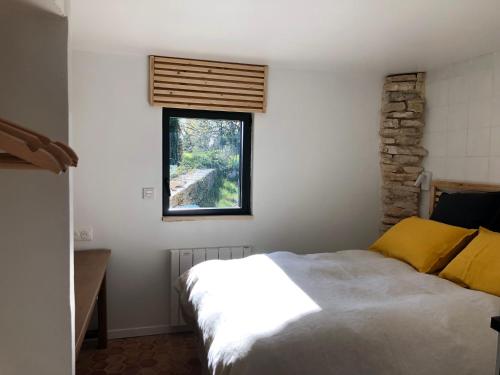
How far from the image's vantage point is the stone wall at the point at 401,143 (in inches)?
131

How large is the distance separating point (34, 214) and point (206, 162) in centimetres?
208

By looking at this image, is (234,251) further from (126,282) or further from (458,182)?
(458,182)

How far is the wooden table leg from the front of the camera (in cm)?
280

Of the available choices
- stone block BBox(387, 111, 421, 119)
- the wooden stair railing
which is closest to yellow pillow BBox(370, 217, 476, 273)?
stone block BBox(387, 111, 421, 119)

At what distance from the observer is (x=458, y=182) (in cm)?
302

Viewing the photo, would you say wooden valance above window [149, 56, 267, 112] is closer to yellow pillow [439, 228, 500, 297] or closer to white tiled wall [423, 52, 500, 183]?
white tiled wall [423, 52, 500, 183]

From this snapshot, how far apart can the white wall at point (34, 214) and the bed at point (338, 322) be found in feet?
2.25

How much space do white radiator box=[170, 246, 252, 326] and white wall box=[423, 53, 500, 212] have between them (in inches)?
68.1

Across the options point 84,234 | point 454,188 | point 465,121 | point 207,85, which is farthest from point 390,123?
point 84,234

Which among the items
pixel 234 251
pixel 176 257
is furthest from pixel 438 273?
pixel 176 257

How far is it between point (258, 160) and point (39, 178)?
216cm

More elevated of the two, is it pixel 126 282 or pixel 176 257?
pixel 176 257

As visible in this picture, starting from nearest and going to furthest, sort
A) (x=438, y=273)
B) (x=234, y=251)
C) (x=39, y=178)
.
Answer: (x=39, y=178) → (x=438, y=273) → (x=234, y=251)

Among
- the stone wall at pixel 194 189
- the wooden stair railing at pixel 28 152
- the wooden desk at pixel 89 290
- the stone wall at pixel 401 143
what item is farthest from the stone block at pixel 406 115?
the wooden stair railing at pixel 28 152
